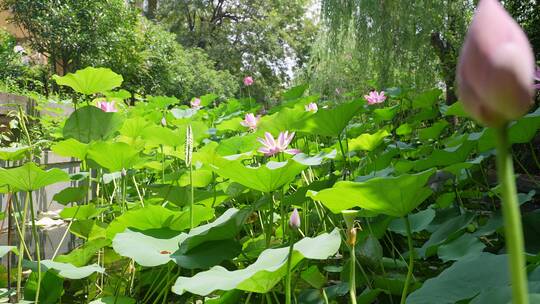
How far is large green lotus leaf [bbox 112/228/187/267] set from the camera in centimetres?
101

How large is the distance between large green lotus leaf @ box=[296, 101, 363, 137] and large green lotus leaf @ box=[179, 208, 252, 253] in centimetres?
51

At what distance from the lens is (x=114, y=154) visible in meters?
1.46

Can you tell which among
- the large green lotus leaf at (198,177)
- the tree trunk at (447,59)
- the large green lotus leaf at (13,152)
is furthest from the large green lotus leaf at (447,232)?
the tree trunk at (447,59)

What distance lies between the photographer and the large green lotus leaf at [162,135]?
1.80 m

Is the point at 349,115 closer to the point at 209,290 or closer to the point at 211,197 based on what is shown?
the point at 211,197

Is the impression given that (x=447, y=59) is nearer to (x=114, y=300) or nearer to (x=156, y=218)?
(x=156, y=218)

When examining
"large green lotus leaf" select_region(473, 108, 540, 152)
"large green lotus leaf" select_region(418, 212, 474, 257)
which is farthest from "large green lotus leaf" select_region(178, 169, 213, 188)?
"large green lotus leaf" select_region(473, 108, 540, 152)

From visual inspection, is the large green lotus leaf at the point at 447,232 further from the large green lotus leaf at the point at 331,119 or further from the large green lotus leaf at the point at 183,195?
the large green lotus leaf at the point at 183,195

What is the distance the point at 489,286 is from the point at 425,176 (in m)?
0.20

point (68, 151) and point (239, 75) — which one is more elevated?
point (239, 75)

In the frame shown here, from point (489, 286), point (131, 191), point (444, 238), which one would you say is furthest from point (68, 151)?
point (489, 286)

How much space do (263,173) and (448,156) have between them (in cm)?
58

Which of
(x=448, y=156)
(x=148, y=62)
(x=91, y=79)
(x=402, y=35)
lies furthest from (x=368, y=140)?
(x=148, y=62)

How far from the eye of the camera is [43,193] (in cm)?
227
